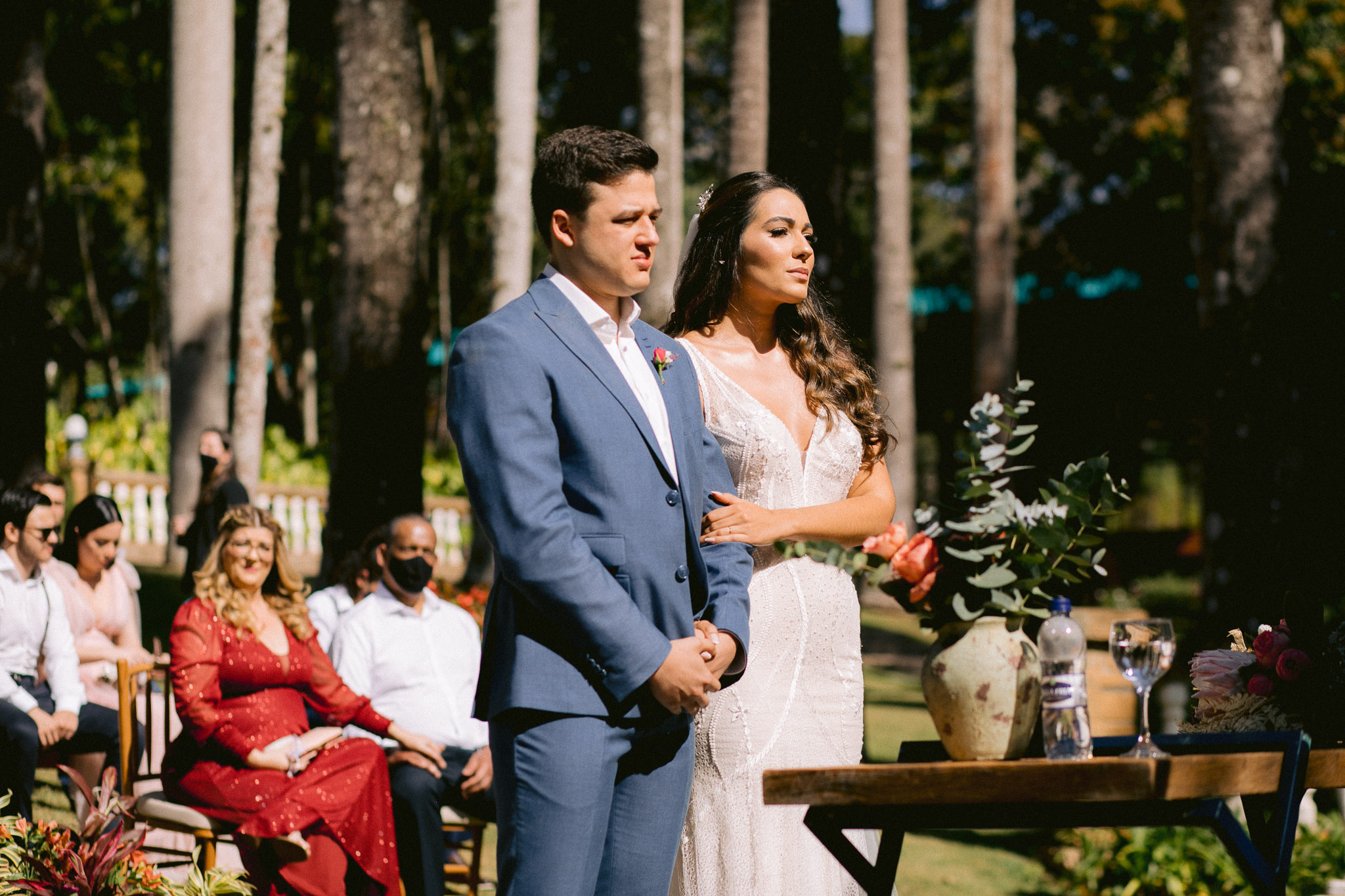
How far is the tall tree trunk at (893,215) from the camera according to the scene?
17.0 metres

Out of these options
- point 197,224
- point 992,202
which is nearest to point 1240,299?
point 197,224

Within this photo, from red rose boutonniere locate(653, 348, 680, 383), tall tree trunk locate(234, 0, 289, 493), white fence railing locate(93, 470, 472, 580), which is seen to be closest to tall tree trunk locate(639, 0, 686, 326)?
tall tree trunk locate(234, 0, 289, 493)

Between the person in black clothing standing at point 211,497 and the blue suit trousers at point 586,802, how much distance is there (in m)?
6.72

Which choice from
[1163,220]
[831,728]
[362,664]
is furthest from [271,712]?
[1163,220]

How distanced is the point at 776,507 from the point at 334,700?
2.48 metres

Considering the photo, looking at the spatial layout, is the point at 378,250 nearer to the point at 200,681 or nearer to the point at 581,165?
the point at 200,681

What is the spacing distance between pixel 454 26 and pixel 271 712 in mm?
23379

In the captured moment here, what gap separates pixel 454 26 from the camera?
2630cm

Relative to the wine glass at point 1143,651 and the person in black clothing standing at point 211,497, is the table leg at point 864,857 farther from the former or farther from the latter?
the person in black clothing standing at point 211,497

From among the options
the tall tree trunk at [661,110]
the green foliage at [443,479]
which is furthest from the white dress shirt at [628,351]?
the green foliage at [443,479]

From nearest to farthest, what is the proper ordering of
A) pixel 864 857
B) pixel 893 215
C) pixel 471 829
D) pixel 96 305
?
pixel 864 857 < pixel 471 829 < pixel 893 215 < pixel 96 305

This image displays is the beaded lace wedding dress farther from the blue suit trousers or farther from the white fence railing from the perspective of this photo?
the white fence railing

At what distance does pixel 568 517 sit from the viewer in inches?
99.9

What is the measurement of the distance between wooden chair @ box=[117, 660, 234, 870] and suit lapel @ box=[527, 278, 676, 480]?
2939mm
